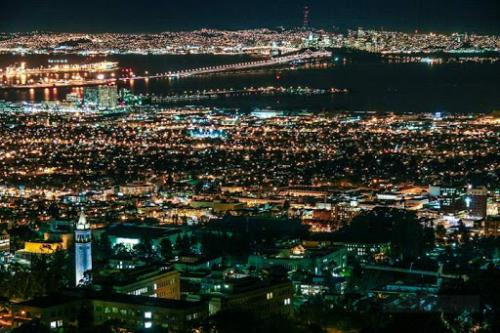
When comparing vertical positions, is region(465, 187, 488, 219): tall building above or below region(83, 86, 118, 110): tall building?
above

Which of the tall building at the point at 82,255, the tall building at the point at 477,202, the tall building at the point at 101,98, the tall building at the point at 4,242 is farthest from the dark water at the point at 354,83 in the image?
the tall building at the point at 82,255

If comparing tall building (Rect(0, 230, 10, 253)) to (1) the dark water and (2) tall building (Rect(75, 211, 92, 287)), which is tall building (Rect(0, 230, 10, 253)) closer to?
(2) tall building (Rect(75, 211, 92, 287))

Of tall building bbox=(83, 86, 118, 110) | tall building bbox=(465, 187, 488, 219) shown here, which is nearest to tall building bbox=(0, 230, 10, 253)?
tall building bbox=(465, 187, 488, 219)

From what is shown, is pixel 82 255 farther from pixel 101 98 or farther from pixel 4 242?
pixel 101 98

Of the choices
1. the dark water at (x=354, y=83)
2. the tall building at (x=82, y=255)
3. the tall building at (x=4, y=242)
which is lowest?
the dark water at (x=354, y=83)

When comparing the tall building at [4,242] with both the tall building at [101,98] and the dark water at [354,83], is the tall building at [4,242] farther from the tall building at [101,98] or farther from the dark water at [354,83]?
the tall building at [101,98]
